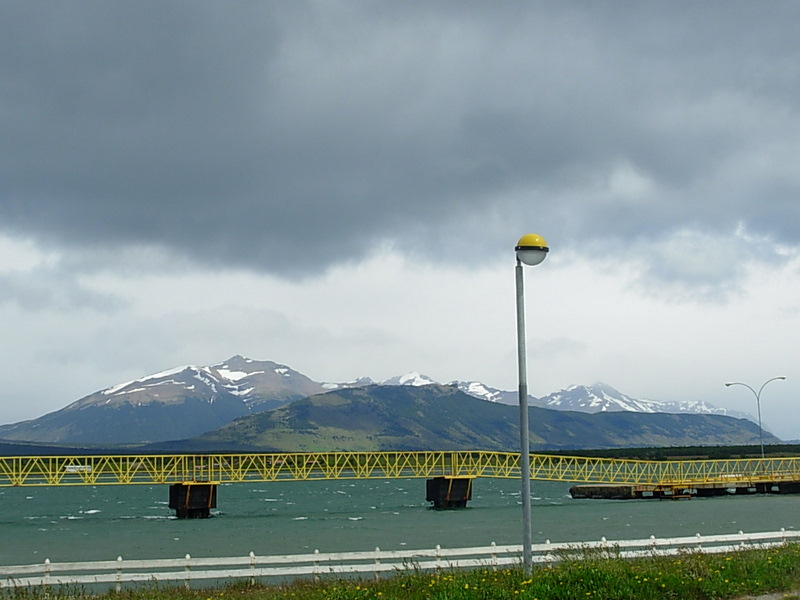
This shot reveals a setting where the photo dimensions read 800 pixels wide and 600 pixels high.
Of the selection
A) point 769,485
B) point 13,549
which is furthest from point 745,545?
point 769,485

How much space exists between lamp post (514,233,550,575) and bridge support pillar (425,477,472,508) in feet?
321

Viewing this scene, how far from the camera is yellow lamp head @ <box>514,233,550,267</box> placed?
65.8ft

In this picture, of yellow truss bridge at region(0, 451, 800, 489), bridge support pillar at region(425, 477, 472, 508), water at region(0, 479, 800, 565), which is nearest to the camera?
water at region(0, 479, 800, 565)

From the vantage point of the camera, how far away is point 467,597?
19.4 m

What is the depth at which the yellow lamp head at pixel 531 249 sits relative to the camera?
20.1m

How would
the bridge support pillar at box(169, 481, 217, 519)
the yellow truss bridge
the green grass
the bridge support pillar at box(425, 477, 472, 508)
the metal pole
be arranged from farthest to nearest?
the bridge support pillar at box(425, 477, 472, 508) < the yellow truss bridge < the bridge support pillar at box(169, 481, 217, 519) < the metal pole < the green grass

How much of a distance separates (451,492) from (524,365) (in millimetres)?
99393

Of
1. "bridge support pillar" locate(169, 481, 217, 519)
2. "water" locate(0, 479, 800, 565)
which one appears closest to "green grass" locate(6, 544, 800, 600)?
"water" locate(0, 479, 800, 565)

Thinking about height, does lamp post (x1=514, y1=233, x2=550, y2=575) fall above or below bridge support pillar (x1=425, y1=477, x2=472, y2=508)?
above

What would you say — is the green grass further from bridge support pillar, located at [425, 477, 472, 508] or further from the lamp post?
bridge support pillar, located at [425, 477, 472, 508]

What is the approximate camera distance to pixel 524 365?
21.3 m

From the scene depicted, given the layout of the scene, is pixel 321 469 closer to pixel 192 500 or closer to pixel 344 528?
pixel 192 500

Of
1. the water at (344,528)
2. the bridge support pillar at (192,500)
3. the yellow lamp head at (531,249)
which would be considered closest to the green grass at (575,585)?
the yellow lamp head at (531,249)

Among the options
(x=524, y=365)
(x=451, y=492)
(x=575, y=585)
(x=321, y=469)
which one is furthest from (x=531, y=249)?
(x=321, y=469)
